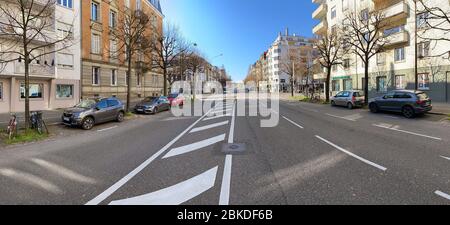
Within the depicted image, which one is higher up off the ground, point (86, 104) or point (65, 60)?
point (65, 60)

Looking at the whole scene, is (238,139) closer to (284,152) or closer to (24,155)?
(284,152)

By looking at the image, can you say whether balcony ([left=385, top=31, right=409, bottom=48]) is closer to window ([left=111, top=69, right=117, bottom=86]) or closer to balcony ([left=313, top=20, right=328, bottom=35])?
balcony ([left=313, top=20, right=328, bottom=35])

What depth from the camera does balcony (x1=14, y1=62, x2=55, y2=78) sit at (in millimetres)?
20828

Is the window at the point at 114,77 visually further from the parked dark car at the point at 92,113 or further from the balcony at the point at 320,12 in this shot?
the balcony at the point at 320,12

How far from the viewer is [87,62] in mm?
27891

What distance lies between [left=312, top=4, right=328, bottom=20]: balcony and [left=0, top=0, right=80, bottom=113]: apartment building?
119ft

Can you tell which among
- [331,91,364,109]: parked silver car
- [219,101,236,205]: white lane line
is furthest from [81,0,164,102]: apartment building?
[219,101,236,205]: white lane line

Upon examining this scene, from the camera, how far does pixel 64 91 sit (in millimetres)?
25359

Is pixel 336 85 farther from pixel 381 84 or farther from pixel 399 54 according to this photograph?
pixel 399 54

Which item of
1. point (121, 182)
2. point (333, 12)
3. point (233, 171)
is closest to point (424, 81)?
point (333, 12)

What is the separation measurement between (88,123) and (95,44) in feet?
64.3
